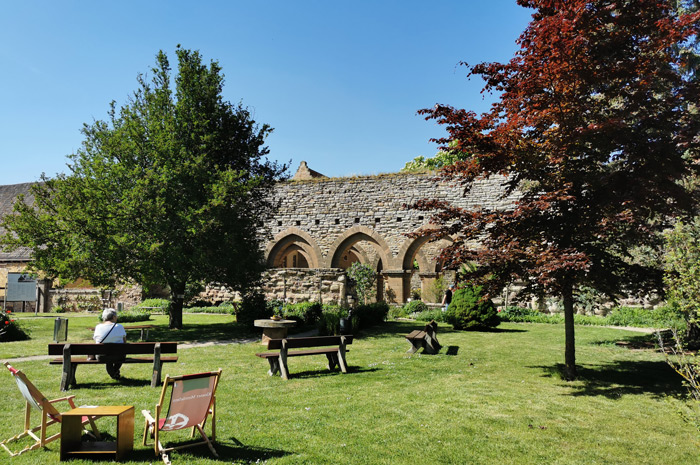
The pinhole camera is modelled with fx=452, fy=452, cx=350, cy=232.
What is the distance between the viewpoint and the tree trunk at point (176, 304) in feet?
45.2

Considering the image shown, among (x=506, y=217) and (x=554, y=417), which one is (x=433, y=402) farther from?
(x=506, y=217)

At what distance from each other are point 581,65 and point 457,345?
6428mm

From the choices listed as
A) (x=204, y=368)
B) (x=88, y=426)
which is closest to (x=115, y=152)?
(x=204, y=368)

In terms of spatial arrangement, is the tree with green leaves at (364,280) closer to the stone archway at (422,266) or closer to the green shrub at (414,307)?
the stone archway at (422,266)

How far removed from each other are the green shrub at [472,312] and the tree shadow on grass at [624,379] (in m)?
4.74

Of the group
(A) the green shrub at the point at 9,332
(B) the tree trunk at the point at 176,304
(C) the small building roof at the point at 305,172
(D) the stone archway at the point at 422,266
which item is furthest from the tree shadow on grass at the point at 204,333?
(C) the small building roof at the point at 305,172

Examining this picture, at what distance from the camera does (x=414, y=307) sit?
60.6ft

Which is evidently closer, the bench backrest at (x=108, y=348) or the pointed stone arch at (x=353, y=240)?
the bench backrest at (x=108, y=348)

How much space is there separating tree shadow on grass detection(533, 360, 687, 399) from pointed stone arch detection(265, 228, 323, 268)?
48.8ft

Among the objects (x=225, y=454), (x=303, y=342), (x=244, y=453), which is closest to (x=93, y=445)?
(x=225, y=454)

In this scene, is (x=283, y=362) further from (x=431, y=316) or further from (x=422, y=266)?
(x=422, y=266)

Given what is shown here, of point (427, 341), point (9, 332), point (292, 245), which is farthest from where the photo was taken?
point (292, 245)

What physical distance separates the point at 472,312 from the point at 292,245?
39.4 feet

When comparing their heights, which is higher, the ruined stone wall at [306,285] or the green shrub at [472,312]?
the ruined stone wall at [306,285]
